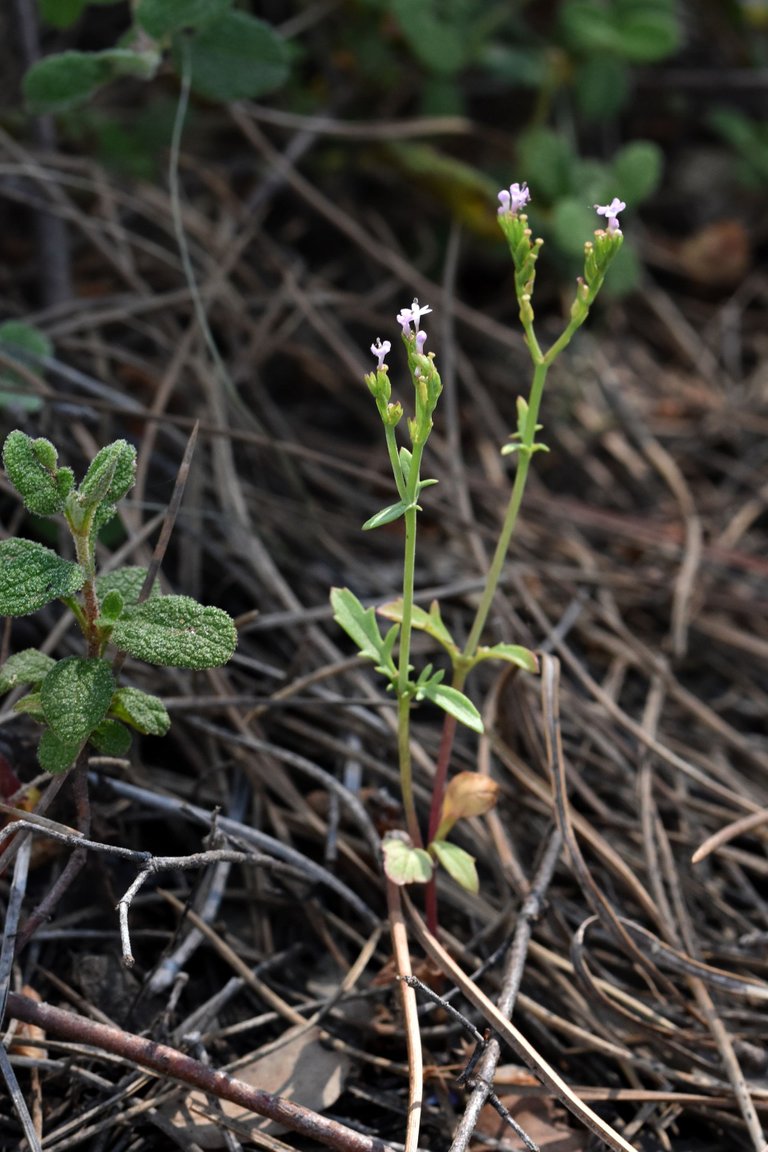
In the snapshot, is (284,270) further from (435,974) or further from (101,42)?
(435,974)

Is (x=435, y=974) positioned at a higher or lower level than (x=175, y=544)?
lower

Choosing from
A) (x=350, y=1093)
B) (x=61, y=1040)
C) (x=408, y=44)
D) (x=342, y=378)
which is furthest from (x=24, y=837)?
(x=408, y=44)

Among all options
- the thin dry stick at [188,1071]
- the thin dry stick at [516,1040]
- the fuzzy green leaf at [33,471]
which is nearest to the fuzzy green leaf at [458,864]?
the thin dry stick at [516,1040]

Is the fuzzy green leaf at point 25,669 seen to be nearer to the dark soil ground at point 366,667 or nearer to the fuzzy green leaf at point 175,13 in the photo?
the dark soil ground at point 366,667

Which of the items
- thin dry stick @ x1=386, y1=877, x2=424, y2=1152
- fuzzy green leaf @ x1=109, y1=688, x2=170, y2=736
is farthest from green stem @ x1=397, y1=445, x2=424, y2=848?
fuzzy green leaf @ x1=109, y1=688, x2=170, y2=736

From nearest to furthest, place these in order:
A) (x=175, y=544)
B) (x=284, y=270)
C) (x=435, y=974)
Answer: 1. (x=435, y=974)
2. (x=175, y=544)
3. (x=284, y=270)

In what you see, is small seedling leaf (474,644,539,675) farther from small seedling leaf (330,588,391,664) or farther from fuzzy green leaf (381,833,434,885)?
fuzzy green leaf (381,833,434,885)
